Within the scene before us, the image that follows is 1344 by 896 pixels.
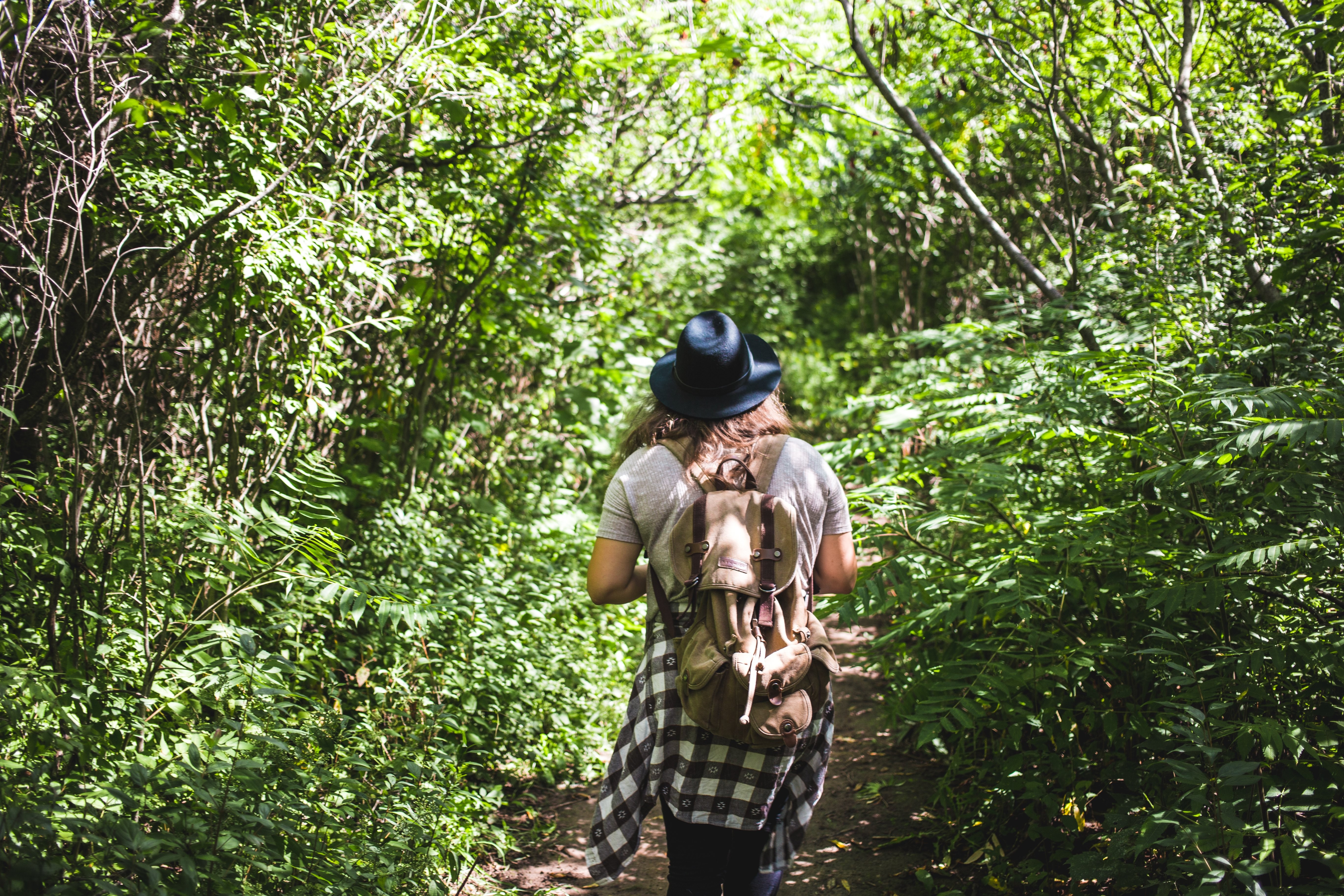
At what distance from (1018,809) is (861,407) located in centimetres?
192

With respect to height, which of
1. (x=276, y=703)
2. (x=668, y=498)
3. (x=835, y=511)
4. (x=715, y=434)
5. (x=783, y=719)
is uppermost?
(x=715, y=434)

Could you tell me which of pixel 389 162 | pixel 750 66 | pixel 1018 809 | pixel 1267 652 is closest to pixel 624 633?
pixel 1018 809

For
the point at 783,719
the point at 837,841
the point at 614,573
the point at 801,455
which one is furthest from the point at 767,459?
the point at 837,841

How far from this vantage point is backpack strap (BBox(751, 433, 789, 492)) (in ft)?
6.86

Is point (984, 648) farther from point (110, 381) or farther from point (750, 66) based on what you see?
point (750, 66)

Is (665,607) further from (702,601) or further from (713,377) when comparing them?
(713,377)

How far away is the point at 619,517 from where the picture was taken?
2.14 meters

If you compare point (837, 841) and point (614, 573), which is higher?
A: point (614, 573)

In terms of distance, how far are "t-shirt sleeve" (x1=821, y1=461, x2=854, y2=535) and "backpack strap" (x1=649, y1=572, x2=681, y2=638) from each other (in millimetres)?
458

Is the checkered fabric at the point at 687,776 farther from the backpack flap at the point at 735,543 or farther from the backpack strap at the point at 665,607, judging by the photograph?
the backpack flap at the point at 735,543

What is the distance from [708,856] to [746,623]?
646mm

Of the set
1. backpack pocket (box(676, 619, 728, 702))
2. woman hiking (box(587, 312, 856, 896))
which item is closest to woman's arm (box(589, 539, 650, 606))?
woman hiking (box(587, 312, 856, 896))

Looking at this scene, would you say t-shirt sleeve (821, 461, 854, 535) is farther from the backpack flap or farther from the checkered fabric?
the checkered fabric

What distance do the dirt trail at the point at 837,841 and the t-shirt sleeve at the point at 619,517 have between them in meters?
1.53
